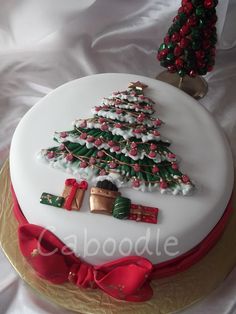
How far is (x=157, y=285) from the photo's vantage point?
46.9 inches

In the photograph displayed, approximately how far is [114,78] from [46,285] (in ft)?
2.09

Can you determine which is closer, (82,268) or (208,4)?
(82,268)

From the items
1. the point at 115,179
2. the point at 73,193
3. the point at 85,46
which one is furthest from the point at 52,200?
the point at 85,46

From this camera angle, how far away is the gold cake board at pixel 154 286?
1155mm

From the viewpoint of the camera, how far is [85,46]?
6.59 feet

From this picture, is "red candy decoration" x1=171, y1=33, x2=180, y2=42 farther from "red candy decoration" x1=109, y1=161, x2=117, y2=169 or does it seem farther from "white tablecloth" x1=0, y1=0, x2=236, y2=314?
"red candy decoration" x1=109, y1=161, x2=117, y2=169

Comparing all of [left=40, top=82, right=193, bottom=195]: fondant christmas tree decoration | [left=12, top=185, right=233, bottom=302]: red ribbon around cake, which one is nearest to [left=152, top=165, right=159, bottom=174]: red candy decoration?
[left=40, top=82, right=193, bottom=195]: fondant christmas tree decoration

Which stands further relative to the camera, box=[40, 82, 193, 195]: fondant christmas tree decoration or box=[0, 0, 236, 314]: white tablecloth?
box=[0, 0, 236, 314]: white tablecloth

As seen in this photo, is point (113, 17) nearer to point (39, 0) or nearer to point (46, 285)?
point (39, 0)

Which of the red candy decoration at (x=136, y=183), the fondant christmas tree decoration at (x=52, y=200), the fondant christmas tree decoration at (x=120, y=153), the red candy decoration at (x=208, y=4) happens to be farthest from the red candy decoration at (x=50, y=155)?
the red candy decoration at (x=208, y=4)

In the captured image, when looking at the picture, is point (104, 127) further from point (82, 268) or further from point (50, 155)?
point (82, 268)

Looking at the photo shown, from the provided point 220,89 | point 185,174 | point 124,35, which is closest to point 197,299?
point 185,174

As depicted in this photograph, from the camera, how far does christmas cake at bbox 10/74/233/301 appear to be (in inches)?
43.7

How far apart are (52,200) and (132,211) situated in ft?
0.63
